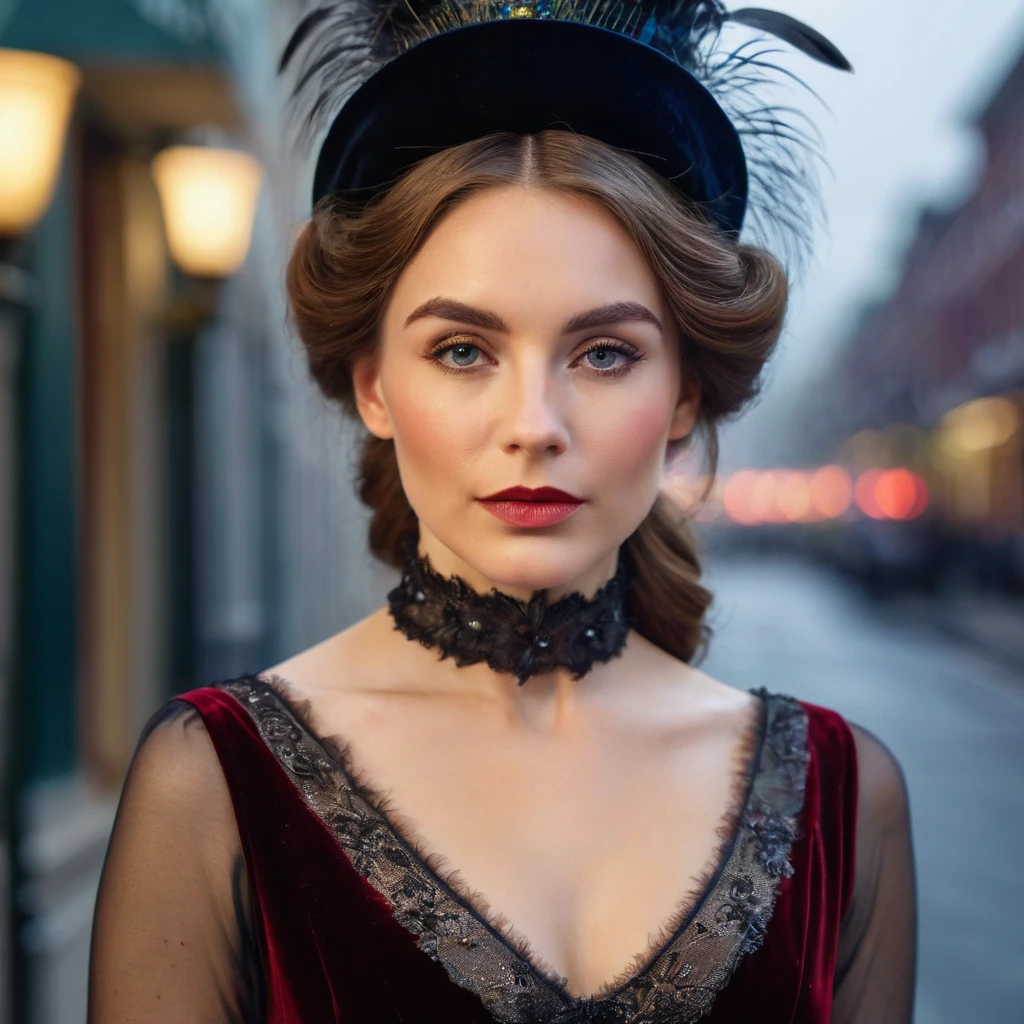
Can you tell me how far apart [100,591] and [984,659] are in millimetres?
11789

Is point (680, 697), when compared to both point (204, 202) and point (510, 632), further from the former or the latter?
point (204, 202)

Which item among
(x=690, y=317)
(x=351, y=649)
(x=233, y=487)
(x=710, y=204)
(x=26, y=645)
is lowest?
(x=233, y=487)

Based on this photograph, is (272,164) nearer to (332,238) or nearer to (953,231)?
(332,238)

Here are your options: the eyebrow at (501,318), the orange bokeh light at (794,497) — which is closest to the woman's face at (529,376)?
the eyebrow at (501,318)

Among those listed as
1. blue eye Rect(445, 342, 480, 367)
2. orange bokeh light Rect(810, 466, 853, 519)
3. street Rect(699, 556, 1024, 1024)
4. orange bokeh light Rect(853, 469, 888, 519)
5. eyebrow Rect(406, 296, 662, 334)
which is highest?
eyebrow Rect(406, 296, 662, 334)

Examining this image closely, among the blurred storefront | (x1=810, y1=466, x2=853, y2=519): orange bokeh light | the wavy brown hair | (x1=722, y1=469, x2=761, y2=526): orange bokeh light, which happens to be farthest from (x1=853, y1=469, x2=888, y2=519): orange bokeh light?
the wavy brown hair

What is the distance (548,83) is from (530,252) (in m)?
0.21

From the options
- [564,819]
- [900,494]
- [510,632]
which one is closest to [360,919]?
[564,819]

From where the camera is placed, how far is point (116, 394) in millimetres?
5594

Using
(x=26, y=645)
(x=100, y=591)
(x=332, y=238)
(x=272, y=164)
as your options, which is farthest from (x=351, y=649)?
(x=272, y=164)

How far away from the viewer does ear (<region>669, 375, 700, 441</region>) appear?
1.66 m

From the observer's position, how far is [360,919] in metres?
1.41

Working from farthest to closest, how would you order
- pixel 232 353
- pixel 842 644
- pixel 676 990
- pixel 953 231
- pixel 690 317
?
pixel 953 231
pixel 842 644
pixel 232 353
pixel 690 317
pixel 676 990

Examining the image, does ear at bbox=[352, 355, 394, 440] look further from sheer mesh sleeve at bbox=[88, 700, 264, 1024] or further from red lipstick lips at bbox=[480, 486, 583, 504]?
sheer mesh sleeve at bbox=[88, 700, 264, 1024]
